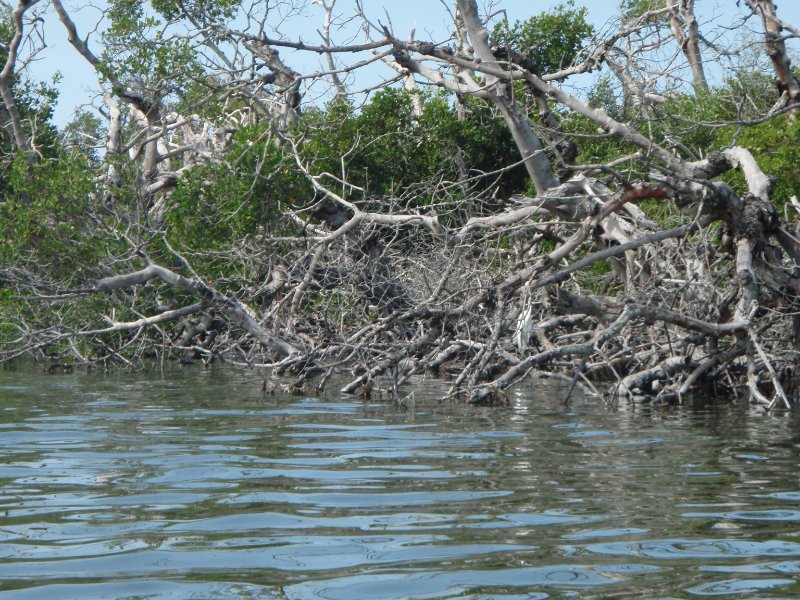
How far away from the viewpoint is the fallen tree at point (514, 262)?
1023 cm

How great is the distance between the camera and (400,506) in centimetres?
528

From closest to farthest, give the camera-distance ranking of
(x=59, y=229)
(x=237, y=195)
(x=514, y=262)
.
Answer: (x=514, y=262)
(x=59, y=229)
(x=237, y=195)

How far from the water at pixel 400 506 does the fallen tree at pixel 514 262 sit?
4.35 feet

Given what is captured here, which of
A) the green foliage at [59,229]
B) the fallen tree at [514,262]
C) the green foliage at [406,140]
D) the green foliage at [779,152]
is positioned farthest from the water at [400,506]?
the green foliage at [406,140]

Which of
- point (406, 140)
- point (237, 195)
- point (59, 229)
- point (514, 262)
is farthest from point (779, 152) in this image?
point (59, 229)

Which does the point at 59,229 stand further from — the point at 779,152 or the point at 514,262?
the point at 779,152

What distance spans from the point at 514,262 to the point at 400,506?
6.92 metres

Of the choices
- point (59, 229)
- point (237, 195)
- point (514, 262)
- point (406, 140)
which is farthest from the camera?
point (406, 140)

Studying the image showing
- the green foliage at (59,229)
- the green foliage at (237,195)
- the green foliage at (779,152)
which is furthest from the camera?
the green foliage at (237,195)

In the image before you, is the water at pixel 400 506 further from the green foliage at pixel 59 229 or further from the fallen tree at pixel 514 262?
the green foliage at pixel 59 229

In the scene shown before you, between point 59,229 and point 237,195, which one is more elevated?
point 237,195

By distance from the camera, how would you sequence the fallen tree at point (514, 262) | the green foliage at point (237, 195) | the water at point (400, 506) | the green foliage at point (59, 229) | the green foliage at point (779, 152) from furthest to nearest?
the green foliage at point (237, 195)
the green foliage at point (59, 229)
the green foliage at point (779, 152)
the fallen tree at point (514, 262)
the water at point (400, 506)

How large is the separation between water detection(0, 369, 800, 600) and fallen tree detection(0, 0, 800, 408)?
4.35ft

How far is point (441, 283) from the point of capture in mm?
10812
